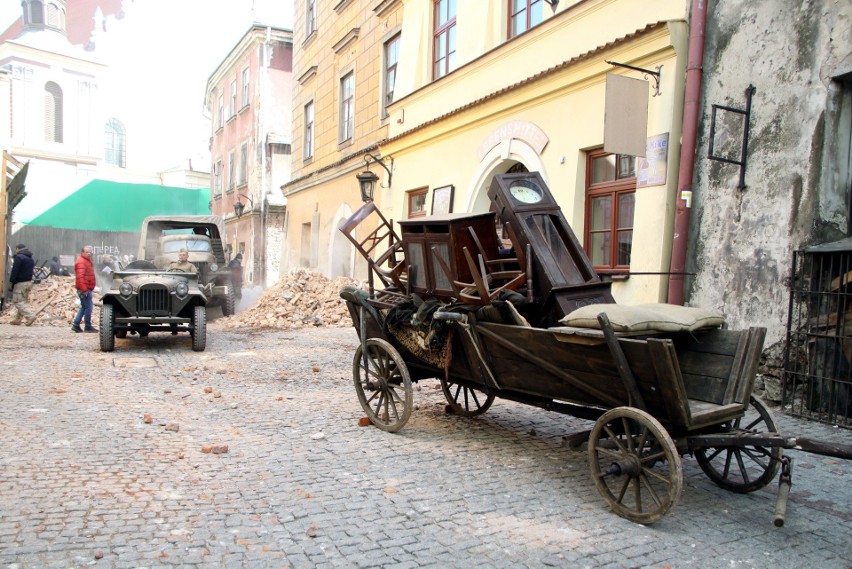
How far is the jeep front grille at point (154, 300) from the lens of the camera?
1069 centimetres

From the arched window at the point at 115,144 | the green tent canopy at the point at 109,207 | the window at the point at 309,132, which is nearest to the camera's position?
the window at the point at 309,132

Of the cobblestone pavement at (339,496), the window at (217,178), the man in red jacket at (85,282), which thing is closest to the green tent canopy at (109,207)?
the window at (217,178)

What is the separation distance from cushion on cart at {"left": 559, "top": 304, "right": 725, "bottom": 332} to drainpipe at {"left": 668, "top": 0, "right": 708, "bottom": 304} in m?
3.44

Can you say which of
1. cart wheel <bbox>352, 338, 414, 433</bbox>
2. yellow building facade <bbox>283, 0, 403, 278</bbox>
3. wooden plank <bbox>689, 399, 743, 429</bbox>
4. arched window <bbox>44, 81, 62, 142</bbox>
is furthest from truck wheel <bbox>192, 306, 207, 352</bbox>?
arched window <bbox>44, 81, 62, 142</bbox>

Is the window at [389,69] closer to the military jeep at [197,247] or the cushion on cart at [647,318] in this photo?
the military jeep at [197,247]

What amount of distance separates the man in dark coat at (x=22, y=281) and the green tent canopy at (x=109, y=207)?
17557 millimetres

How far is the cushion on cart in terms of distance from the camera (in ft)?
12.4

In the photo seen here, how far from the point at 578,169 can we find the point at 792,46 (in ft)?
10.6

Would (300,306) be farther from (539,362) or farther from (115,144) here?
(115,144)

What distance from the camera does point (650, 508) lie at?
12.9ft

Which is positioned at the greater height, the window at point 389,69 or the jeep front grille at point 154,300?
the window at point 389,69

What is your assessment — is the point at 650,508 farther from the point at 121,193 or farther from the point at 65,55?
the point at 65,55

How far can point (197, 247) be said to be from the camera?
15719mm

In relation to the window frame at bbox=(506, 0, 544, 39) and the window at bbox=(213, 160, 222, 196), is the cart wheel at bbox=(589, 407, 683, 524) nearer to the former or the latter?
the window frame at bbox=(506, 0, 544, 39)
